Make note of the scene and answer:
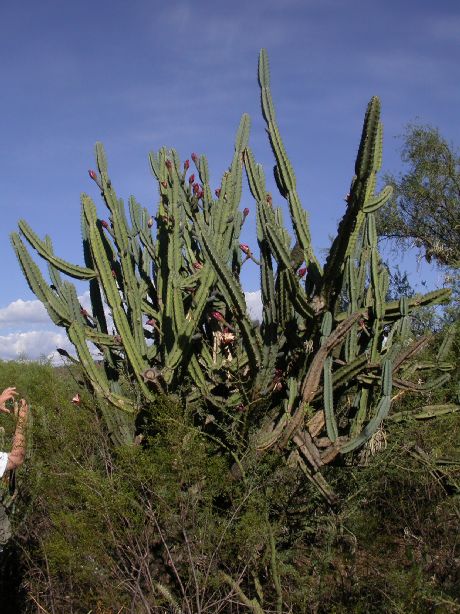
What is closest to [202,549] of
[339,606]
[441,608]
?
[339,606]

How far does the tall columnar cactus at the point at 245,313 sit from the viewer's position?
5074 millimetres

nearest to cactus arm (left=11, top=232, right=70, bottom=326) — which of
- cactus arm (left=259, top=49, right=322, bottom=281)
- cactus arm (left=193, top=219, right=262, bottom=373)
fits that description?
cactus arm (left=193, top=219, right=262, bottom=373)

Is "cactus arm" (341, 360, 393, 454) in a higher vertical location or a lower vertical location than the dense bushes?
higher

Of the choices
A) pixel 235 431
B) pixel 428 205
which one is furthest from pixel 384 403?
pixel 428 205

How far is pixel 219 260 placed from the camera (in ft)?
16.1

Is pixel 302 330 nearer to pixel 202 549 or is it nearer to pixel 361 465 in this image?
pixel 361 465

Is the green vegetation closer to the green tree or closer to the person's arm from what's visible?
the person's arm

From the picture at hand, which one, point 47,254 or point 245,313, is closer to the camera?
point 245,313

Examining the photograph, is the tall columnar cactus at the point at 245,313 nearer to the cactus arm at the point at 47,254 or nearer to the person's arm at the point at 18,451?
the cactus arm at the point at 47,254

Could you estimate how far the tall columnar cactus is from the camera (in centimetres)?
507

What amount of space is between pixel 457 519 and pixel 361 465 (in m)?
0.81

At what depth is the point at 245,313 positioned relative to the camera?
5.10 metres

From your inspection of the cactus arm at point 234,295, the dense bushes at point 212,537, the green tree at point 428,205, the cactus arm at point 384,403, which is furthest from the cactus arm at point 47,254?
the green tree at point 428,205

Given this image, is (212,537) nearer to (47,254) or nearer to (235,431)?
(235,431)
